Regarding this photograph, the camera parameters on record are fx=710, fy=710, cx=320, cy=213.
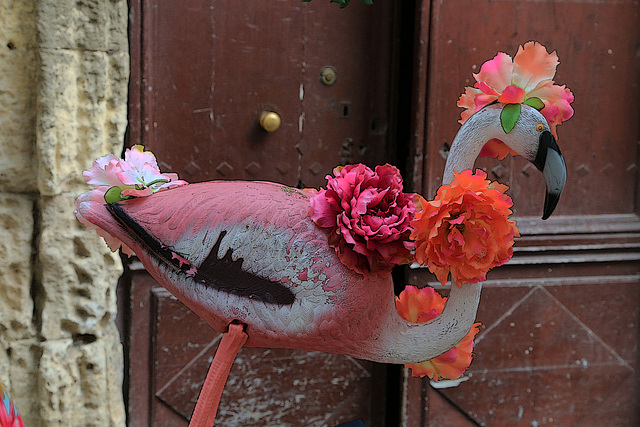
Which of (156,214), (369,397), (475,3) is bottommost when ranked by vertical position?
(369,397)

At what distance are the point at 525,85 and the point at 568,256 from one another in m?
1.50

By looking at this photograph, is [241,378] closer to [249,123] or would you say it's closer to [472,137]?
[249,123]

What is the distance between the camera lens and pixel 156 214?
1117 mm

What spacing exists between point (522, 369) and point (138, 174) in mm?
1697

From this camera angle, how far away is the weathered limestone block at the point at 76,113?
5.81 ft

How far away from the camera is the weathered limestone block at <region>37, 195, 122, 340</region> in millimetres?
1815

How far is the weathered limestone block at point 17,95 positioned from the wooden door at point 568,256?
3.78ft

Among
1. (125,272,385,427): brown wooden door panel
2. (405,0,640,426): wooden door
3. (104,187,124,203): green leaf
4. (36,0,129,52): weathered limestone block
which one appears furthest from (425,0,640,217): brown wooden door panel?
(104,187,124,203): green leaf

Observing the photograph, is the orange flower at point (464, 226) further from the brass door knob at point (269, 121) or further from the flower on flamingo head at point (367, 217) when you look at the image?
the brass door knob at point (269, 121)

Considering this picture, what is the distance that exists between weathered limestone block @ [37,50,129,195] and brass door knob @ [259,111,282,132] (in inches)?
16.9

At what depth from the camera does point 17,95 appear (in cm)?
179

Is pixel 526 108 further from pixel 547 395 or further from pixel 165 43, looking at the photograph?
pixel 547 395

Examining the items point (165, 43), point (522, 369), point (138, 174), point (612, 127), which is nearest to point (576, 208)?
point (612, 127)

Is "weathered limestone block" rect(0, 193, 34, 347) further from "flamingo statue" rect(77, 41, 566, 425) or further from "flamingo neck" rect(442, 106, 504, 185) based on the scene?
"flamingo neck" rect(442, 106, 504, 185)
